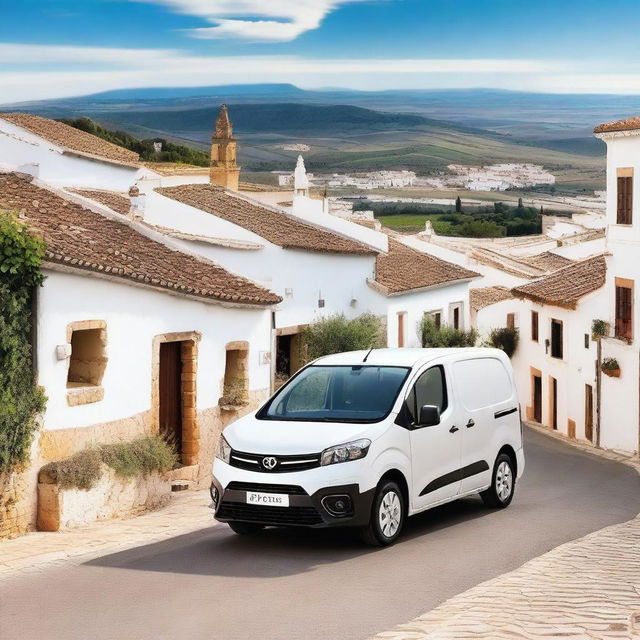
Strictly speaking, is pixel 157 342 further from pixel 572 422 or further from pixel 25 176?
pixel 572 422

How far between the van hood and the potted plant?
2497 cm

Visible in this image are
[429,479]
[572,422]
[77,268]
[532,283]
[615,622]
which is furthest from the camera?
[532,283]

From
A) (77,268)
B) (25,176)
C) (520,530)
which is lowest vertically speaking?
(520,530)

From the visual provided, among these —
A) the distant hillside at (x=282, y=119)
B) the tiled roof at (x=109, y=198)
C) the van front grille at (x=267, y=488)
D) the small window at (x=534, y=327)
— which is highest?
the distant hillside at (x=282, y=119)

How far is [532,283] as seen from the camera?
44.0 meters

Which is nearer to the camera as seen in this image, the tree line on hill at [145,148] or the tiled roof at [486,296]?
the tiled roof at [486,296]

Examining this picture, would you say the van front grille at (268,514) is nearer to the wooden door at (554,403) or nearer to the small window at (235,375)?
the small window at (235,375)

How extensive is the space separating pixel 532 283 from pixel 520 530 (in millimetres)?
32043

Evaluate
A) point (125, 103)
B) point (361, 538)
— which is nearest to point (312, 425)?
point (361, 538)

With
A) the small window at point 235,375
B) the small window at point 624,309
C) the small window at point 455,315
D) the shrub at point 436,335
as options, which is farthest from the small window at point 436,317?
the small window at point 235,375

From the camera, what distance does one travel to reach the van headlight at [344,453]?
11047 millimetres

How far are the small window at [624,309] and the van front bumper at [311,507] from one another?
80.7 feet

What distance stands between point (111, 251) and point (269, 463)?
7774 millimetres

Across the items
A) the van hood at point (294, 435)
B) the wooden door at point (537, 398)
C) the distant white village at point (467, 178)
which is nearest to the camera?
the van hood at point (294, 435)
